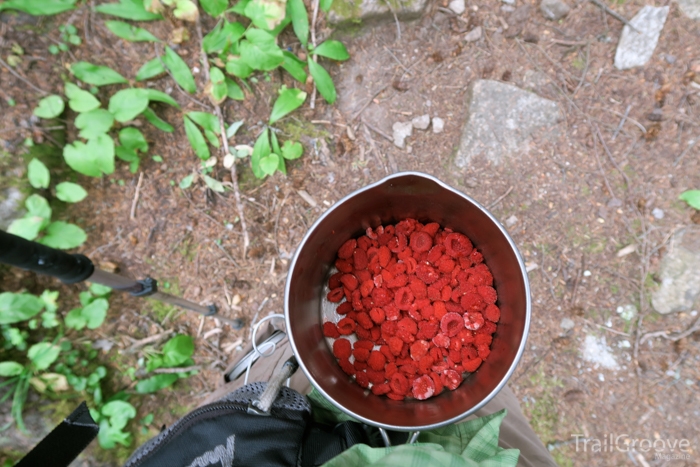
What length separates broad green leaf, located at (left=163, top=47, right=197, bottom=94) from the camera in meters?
1.56

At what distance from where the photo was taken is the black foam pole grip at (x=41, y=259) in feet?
2.40

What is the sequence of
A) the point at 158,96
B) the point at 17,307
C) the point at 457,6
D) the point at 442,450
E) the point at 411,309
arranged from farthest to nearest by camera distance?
the point at 457,6 < the point at 158,96 < the point at 17,307 < the point at 411,309 < the point at 442,450

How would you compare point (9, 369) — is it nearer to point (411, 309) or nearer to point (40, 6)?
point (40, 6)

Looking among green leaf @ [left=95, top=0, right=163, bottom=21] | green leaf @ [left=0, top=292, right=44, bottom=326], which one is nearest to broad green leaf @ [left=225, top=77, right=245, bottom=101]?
green leaf @ [left=95, top=0, right=163, bottom=21]

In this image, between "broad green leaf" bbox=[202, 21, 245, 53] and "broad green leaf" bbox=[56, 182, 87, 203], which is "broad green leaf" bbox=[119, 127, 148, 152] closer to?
"broad green leaf" bbox=[56, 182, 87, 203]

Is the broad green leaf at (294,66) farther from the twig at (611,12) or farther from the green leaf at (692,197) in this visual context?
the green leaf at (692,197)

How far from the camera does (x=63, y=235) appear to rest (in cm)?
149

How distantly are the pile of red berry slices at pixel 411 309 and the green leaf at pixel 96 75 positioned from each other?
3.82 ft

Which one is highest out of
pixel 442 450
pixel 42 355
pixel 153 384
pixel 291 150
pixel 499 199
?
pixel 291 150

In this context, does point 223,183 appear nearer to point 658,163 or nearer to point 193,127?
point 193,127

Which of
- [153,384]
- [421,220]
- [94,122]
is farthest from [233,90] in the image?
[153,384]

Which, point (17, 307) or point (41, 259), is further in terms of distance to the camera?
point (17, 307)

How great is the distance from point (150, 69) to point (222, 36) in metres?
0.31

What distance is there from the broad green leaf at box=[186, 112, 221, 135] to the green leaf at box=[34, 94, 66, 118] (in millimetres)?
478
